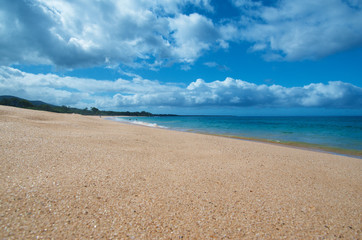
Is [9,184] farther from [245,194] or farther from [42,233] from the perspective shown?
[245,194]

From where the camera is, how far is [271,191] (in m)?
4.52

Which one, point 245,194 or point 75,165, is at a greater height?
point 75,165

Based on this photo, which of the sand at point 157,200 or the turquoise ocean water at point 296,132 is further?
the turquoise ocean water at point 296,132

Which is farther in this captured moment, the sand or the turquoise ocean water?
the turquoise ocean water

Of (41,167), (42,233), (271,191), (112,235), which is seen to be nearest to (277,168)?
(271,191)

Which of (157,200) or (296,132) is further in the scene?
(296,132)

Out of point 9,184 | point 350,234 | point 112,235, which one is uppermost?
point 9,184

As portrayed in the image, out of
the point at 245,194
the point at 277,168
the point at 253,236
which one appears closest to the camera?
the point at 253,236

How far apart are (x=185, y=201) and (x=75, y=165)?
12.1ft

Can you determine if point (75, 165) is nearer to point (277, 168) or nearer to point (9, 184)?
point (9, 184)

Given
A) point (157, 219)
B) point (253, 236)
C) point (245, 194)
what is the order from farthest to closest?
point (245, 194), point (157, 219), point (253, 236)

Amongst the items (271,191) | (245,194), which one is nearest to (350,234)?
(271,191)

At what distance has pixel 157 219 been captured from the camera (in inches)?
119

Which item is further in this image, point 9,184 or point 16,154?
point 16,154
